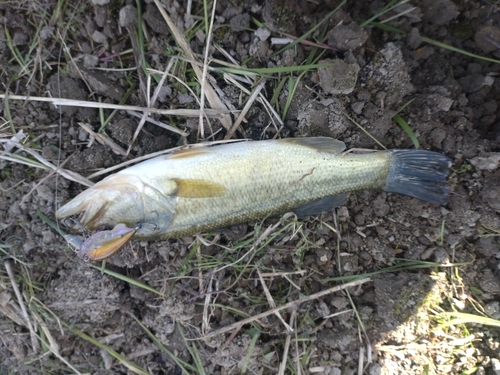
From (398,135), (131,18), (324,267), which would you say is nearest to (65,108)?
(131,18)

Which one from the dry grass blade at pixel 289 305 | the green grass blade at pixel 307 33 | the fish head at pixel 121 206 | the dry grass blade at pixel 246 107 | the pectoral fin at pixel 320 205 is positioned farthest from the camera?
the dry grass blade at pixel 289 305

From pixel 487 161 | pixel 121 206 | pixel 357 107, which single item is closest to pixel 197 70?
pixel 121 206

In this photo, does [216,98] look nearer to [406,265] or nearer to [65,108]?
[65,108]

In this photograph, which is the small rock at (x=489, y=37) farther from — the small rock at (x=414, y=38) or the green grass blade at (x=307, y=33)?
the green grass blade at (x=307, y=33)

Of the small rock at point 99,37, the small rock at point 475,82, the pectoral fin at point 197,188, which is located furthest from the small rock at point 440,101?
the small rock at point 99,37

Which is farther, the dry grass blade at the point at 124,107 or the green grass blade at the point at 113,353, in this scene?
the green grass blade at the point at 113,353

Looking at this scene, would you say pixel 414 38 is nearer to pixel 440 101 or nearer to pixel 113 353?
pixel 440 101

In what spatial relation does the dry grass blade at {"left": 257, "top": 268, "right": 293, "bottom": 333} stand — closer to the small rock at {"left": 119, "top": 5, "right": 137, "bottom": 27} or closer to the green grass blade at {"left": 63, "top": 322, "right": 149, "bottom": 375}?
the green grass blade at {"left": 63, "top": 322, "right": 149, "bottom": 375}
